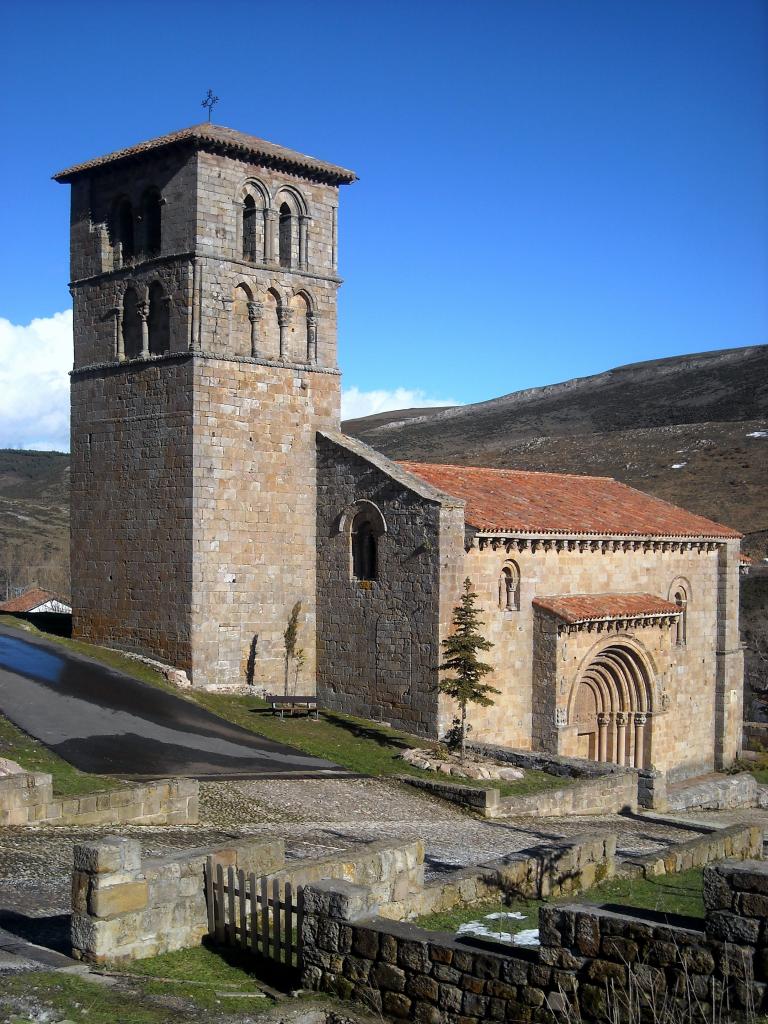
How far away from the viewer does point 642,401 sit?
111250 mm

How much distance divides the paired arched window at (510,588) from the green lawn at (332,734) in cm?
391

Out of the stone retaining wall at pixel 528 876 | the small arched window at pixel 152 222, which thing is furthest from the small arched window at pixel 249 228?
the stone retaining wall at pixel 528 876

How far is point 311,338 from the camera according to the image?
29562mm

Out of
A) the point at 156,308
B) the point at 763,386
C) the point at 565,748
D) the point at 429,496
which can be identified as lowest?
the point at 565,748

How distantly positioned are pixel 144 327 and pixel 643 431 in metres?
68.7

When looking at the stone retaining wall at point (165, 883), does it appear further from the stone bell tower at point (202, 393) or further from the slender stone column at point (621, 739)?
the slender stone column at point (621, 739)

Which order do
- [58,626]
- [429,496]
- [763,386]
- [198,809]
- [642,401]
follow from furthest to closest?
[642,401] → [763,386] → [58,626] → [429,496] → [198,809]

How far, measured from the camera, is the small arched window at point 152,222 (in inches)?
1130

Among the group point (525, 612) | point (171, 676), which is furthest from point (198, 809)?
point (525, 612)

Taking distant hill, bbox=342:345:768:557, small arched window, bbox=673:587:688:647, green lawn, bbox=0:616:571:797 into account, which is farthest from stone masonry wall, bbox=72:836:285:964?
distant hill, bbox=342:345:768:557

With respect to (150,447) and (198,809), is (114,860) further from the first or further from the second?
(150,447)

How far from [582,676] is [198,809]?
13.8m

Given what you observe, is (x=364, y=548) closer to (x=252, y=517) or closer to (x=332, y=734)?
(x=252, y=517)

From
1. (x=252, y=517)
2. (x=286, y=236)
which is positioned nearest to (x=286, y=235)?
(x=286, y=236)
